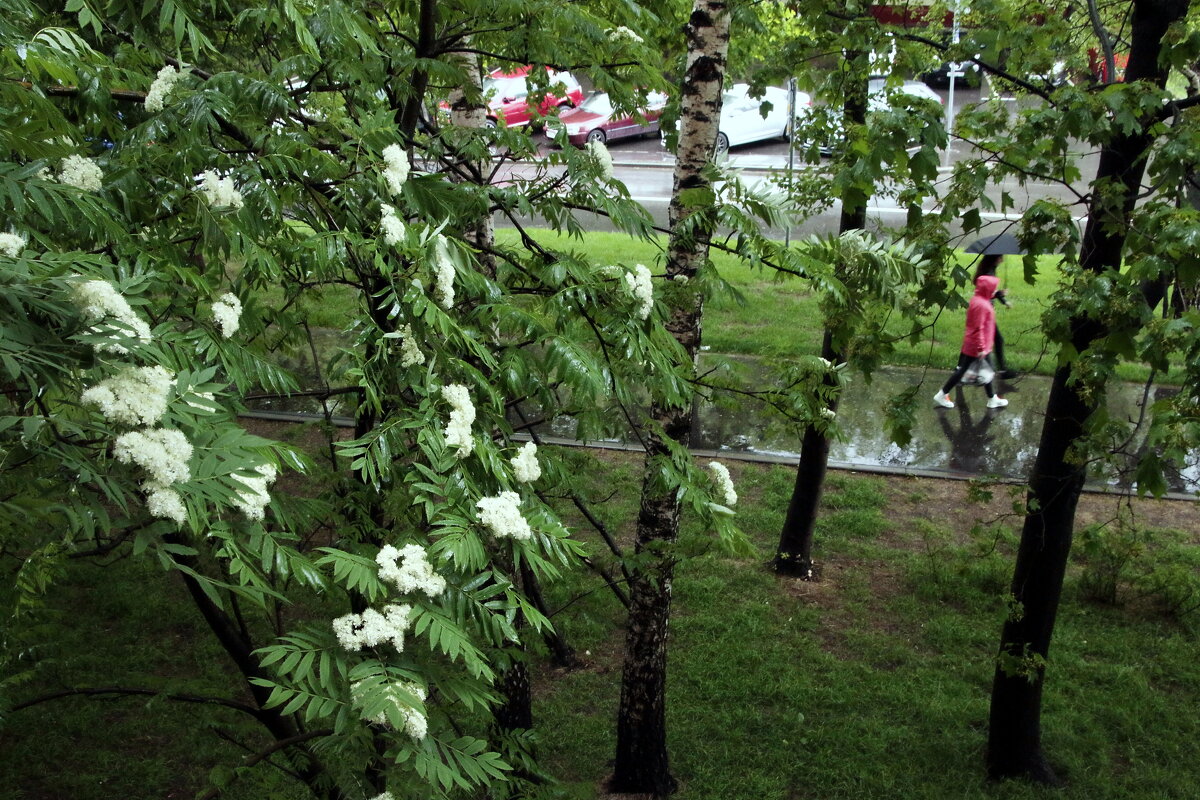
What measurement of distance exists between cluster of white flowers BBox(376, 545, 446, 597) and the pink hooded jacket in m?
9.60

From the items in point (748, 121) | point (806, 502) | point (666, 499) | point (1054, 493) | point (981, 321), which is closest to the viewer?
point (666, 499)

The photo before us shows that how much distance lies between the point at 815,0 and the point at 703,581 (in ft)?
15.0

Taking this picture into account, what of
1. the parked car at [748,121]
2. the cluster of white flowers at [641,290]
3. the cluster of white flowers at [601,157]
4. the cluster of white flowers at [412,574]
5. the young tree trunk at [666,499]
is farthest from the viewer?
the parked car at [748,121]

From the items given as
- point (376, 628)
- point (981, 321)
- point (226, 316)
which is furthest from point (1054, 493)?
point (981, 321)

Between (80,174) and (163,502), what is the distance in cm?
139

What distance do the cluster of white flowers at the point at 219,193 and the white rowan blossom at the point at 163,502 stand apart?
125 cm

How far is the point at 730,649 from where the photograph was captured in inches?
293

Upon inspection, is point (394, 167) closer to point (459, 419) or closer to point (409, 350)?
point (409, 350)

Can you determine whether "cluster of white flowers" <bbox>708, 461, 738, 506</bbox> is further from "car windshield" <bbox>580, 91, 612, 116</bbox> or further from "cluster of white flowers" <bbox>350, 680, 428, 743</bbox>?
"car windshield" <bbox>580, 91, 612, 116</bbox>

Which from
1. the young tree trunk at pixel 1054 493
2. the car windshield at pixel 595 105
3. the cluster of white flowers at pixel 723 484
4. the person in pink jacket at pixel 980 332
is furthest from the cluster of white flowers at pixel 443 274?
the car windshield at pixel 595 105

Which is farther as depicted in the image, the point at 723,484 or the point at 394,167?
the point at 723,484

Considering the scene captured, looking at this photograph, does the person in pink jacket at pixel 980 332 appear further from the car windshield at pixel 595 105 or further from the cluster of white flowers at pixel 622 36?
the car windshield at pixel 595 105

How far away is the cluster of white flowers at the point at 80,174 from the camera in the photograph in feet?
10.1

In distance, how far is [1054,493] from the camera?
5.73 meters
